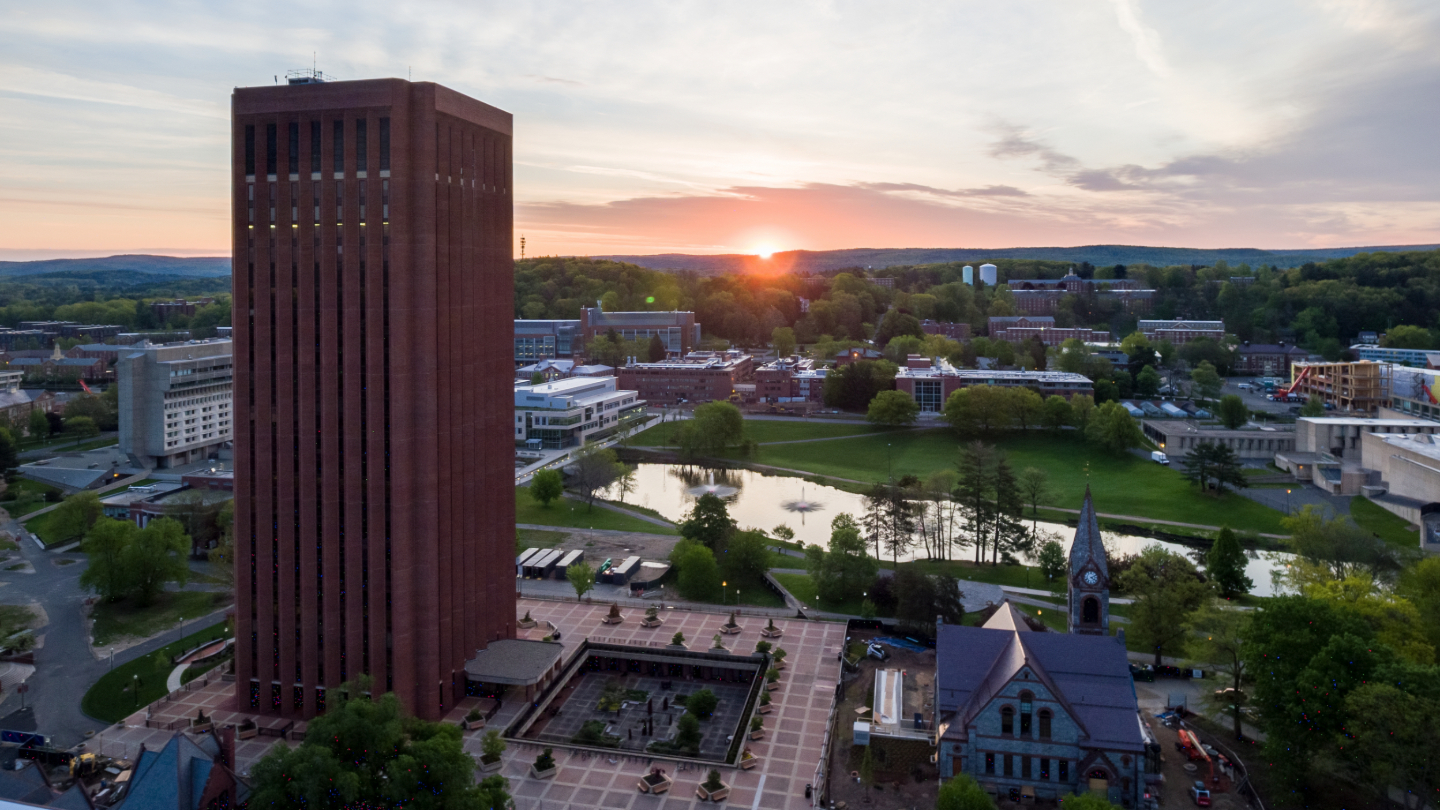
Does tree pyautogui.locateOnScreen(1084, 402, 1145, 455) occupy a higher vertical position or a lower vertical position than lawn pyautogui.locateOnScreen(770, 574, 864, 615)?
higher

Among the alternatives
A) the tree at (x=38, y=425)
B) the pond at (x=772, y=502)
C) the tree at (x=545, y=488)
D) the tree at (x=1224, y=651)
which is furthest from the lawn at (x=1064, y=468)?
the tree at (x=38, y=425)

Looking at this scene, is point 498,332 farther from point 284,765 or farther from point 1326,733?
point 1326,733


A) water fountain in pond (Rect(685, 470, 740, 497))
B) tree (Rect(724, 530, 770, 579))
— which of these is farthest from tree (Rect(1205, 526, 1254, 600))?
water fountain in pond (Rect(685, 470, 740, 497))

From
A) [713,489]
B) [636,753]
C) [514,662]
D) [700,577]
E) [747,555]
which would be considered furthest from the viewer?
[713,489]

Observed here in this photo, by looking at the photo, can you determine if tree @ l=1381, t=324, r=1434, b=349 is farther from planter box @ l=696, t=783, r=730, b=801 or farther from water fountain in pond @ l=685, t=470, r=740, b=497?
planter box @ l=696, t=783, r=730, b=801

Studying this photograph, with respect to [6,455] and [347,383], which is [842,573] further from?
[6,455]

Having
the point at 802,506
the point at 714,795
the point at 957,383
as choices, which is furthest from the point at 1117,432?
the point at 714,795
